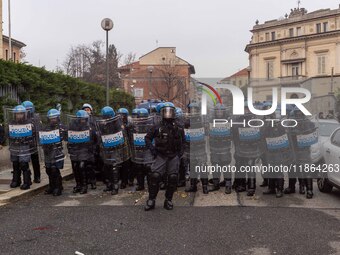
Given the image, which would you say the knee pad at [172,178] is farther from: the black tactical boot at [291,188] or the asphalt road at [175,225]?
the black tactical boot at [291,188]

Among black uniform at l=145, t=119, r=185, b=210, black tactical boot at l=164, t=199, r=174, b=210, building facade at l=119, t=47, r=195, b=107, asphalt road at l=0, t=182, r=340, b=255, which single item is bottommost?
asphalt road at l=0, t=182, r=340, b=255

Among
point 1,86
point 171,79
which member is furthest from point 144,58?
point 1,86

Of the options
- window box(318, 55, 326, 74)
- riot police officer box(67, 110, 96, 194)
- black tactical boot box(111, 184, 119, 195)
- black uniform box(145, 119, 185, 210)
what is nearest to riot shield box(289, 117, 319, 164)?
black uniform box(145, 119, 185, 210)

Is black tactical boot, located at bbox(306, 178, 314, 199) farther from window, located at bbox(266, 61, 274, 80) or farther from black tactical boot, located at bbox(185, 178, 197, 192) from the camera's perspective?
window, located at bbox(266, 61, 274, 80)

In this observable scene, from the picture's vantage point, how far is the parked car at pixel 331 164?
7.81m

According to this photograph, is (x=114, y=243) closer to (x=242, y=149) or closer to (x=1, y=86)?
(x=242, y=149)

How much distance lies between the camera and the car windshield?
36.0ft

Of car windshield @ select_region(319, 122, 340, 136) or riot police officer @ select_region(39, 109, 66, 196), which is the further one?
car windshield @ select_region(319, 122, 340, 136)

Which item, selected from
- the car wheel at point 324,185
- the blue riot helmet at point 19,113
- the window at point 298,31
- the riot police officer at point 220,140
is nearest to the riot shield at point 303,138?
the car wheel at point 324,185

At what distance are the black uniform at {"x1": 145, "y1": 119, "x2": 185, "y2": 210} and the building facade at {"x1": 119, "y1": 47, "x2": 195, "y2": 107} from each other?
43279 millimetres

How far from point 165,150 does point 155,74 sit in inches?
2253

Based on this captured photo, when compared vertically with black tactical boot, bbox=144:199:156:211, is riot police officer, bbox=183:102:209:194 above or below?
above

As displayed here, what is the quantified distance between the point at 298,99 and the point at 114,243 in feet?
17.1

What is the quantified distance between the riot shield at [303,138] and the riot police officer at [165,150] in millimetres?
2526
